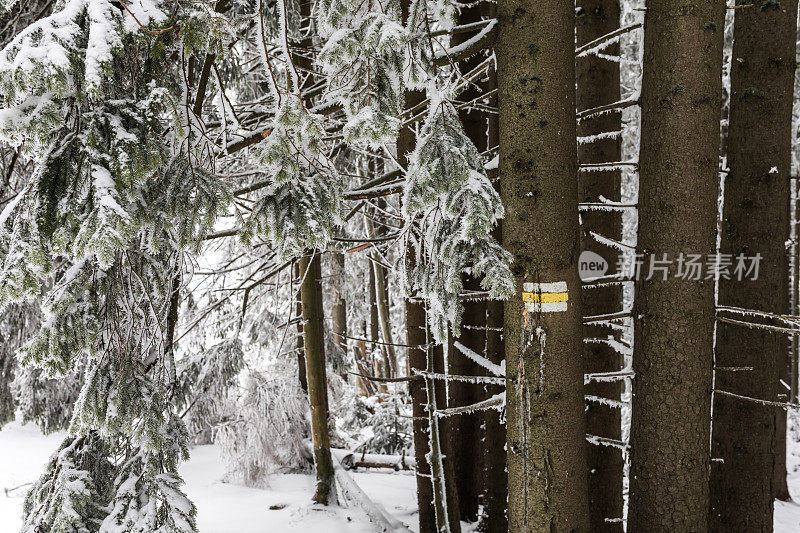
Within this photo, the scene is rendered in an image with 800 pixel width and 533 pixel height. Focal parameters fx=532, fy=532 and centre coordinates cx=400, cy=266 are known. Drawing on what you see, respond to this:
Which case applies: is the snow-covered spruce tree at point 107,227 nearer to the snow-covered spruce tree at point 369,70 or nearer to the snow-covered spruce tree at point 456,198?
the snow-covered spruce tree at point 369,70

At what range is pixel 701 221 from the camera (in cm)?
291

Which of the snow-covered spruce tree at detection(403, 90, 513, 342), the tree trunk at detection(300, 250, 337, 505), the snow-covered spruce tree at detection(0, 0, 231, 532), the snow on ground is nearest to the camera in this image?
the snow-covered spruce tree at detection(0, 0, 231, 532)

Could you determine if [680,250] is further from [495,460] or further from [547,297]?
[495,460]

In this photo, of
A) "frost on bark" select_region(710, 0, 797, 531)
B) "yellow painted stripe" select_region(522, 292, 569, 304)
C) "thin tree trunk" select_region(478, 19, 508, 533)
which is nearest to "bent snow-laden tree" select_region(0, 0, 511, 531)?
"yellow painted stripe" select_region(522, 292, 569, 304)

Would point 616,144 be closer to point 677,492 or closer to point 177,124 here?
point 677,492

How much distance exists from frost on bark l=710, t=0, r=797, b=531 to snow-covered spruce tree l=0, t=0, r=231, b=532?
13.5 feet

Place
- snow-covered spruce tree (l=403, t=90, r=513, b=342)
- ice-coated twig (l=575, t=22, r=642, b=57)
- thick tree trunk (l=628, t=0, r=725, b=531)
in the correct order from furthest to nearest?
1. ice-coated twig (l=575, t=22, r=642, b=57)
2. thick tree trunk (l=628, t=0, r=725, b=531)
3. snow-covered spruce tree (l=403, t=90, r=513, b=342)

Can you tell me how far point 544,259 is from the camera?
2557 mm

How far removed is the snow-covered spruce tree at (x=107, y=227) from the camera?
2.23 metres

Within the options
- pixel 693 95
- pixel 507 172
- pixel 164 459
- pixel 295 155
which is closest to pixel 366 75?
pixel 295 155

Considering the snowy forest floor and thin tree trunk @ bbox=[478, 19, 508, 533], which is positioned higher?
thin tree trunk @ bbox=[478, 19, 508, 533]

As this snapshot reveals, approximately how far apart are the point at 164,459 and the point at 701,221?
341 centimetres

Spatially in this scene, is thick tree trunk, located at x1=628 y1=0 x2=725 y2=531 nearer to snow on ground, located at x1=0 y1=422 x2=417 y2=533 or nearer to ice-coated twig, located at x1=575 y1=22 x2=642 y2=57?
ice-coated twig, located at x1=575 y1=22 x2=642 y2=57

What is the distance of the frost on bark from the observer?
14.1ft
